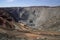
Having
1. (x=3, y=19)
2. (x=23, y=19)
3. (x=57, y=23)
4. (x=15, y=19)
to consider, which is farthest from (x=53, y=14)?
(x=3, y=19)

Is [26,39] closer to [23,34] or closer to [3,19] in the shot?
[23,34]

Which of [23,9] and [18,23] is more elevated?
[23,9]

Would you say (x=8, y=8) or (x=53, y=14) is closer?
(x=53, y=14)

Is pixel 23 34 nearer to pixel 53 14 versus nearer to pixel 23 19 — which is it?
pixel 23 19

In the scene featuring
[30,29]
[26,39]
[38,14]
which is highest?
[38,14]

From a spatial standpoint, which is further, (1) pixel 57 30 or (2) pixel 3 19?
(2) pixel 3 19

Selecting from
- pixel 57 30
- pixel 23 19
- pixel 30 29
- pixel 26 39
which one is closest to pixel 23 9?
pixel 23 19
